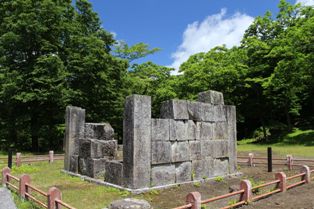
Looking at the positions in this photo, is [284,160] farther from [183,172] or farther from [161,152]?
[161,152]

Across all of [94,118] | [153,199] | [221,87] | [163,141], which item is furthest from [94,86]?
[153,199]

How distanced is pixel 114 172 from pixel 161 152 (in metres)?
1.90

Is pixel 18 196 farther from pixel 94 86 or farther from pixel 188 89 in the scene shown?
pixel 188 89

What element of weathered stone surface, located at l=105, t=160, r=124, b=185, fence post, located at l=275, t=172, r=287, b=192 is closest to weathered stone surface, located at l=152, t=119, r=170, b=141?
weathered stone surface, located at l=105, t=160, r=124, b=185

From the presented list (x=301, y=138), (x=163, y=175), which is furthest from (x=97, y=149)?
(x=301, y=138)

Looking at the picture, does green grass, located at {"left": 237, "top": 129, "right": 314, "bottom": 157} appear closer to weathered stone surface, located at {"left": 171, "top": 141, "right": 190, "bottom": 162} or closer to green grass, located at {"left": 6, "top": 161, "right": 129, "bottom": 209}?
weathered stone surface, located at {"left": 171, "top": 141, "right": 190, "bottom": 162}

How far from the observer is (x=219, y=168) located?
14477mm

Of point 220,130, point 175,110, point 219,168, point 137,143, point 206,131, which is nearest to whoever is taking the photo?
point 137,143

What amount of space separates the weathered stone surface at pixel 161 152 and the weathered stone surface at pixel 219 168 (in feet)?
8.64

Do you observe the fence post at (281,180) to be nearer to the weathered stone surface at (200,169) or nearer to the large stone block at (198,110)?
the weathered stone surface at (200,169)

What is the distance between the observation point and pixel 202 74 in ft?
116

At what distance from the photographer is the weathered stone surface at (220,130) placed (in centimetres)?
1451

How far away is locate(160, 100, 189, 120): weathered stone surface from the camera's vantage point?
12.7 metres

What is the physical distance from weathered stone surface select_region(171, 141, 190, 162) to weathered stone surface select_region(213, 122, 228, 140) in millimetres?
1950
